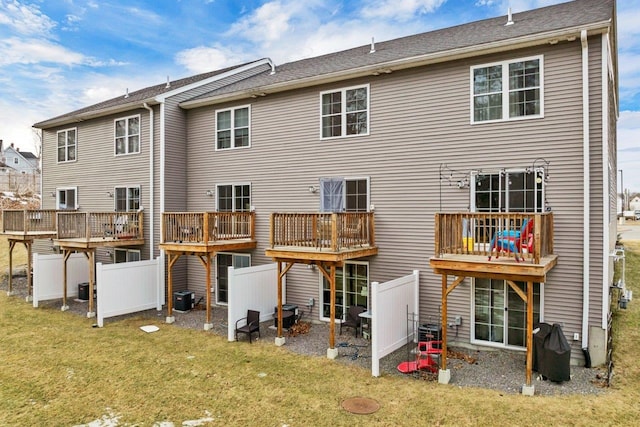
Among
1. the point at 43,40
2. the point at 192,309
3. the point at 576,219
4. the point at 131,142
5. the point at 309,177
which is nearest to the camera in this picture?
the point at 576,219

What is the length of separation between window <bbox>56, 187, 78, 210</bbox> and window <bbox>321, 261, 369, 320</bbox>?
12062 millimetres

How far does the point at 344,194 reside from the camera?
450 inches

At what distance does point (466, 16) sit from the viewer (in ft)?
52.0

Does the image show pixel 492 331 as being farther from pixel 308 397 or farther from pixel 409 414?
pixel 308 397

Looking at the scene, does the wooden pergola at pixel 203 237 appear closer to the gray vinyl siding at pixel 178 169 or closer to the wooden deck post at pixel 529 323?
the gray vinyl siding at pixel 178 169

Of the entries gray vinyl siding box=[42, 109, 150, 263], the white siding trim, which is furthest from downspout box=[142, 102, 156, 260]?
the white siding trim

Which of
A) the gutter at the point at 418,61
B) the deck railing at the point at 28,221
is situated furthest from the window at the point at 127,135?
the deck railing at the point at 28,221

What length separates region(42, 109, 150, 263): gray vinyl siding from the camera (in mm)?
14719

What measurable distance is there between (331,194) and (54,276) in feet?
34.3

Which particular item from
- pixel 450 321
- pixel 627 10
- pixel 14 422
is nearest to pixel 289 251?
pixel 450 321

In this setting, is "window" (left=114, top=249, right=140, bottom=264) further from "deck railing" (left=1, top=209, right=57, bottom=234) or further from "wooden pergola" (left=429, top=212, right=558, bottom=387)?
"wooden pergola" (left=429, top=212, right=558, bottom=387)

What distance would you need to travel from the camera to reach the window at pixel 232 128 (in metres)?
13.4

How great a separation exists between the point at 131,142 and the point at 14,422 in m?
11.1

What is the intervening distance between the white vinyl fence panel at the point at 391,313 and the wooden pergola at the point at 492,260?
124 cm
